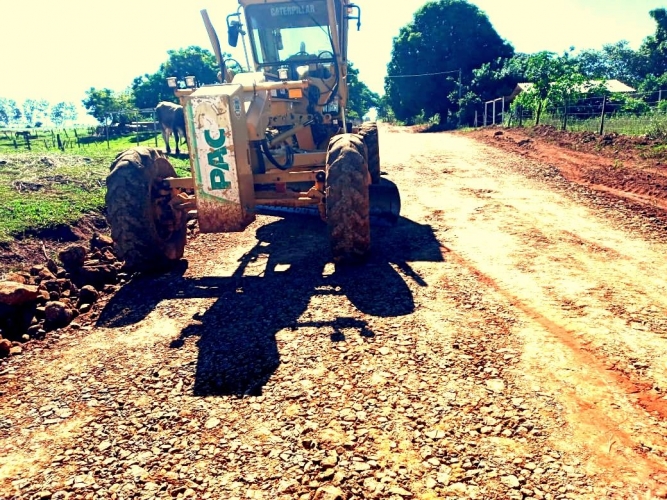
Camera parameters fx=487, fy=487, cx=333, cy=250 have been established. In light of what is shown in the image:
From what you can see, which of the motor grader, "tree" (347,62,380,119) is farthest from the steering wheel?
"tree" (347,62,380,119)

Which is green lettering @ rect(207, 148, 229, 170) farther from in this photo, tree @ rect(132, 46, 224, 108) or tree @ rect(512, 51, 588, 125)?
tree @ rect(132, 46, 224, 108)

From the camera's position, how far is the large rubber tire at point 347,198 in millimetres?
5340

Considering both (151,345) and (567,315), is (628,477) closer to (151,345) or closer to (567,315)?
(567,315)

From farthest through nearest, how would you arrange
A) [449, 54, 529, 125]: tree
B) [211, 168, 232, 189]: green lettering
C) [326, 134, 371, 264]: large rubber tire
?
[449, 54, 529, 125]: tree < [211, 168, 232, 189]: green lettering < [326, 134, 371, 264]: large rubber tire

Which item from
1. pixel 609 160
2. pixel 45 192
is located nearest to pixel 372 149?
pixel 45 192

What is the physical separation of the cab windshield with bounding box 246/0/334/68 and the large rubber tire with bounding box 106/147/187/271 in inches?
121

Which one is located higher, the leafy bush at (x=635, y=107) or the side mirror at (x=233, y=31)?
the side mirror at (x=233, y=31)

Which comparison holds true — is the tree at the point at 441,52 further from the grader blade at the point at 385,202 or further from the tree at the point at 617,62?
the grader blade at the point at 385,202

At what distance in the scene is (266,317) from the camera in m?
4.75

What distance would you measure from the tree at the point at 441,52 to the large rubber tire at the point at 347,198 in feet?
126

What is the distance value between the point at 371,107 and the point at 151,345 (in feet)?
313

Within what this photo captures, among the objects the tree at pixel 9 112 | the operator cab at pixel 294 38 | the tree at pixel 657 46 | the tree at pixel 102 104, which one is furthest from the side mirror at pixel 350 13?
the tree at pixel 9 112

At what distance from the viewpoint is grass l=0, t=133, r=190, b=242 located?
24.9 feet

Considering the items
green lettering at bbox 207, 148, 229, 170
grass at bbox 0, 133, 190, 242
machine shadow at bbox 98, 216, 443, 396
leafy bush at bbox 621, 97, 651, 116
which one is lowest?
machine shadow at bbox 98, 216, 443, 396
